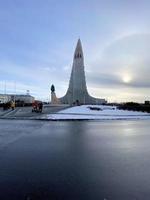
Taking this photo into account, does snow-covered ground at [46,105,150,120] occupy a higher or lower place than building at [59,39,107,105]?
lower

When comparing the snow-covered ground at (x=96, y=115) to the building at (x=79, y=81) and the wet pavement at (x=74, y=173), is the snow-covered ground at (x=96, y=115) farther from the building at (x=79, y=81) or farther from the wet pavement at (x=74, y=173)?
the building at (x=79, y=81)

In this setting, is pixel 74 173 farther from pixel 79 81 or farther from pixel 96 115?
pixel 79 81

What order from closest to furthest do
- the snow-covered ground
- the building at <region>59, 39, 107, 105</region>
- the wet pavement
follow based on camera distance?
the wet pavement → the snow-covered ground → the building at <region>59, 39, 107, 105</region>

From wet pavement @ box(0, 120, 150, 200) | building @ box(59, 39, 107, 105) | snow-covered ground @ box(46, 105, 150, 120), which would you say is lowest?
wet pavement @ box(0, 120, 150, 200)

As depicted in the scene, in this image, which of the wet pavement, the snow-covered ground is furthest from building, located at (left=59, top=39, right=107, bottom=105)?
the wet pavement

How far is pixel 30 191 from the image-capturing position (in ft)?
19.0

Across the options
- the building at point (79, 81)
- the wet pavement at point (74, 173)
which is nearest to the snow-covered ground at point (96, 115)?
the wet pavement at point (74, 173)

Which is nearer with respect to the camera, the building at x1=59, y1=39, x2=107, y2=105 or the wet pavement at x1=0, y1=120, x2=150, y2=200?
the wet pavement at x1=0, y1=120, x2=150, y2=200

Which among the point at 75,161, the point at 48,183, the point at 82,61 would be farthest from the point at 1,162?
the point at 82,61

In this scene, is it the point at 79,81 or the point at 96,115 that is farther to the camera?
the point at 79,81

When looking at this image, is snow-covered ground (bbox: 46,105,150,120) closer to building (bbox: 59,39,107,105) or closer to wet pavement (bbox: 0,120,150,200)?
wet pavement (bbox: 0,120,150,200)

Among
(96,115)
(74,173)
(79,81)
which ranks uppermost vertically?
(79,81)

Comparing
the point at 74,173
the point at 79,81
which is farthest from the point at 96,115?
the point at 79,81

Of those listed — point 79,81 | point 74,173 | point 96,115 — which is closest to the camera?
point 74,173
